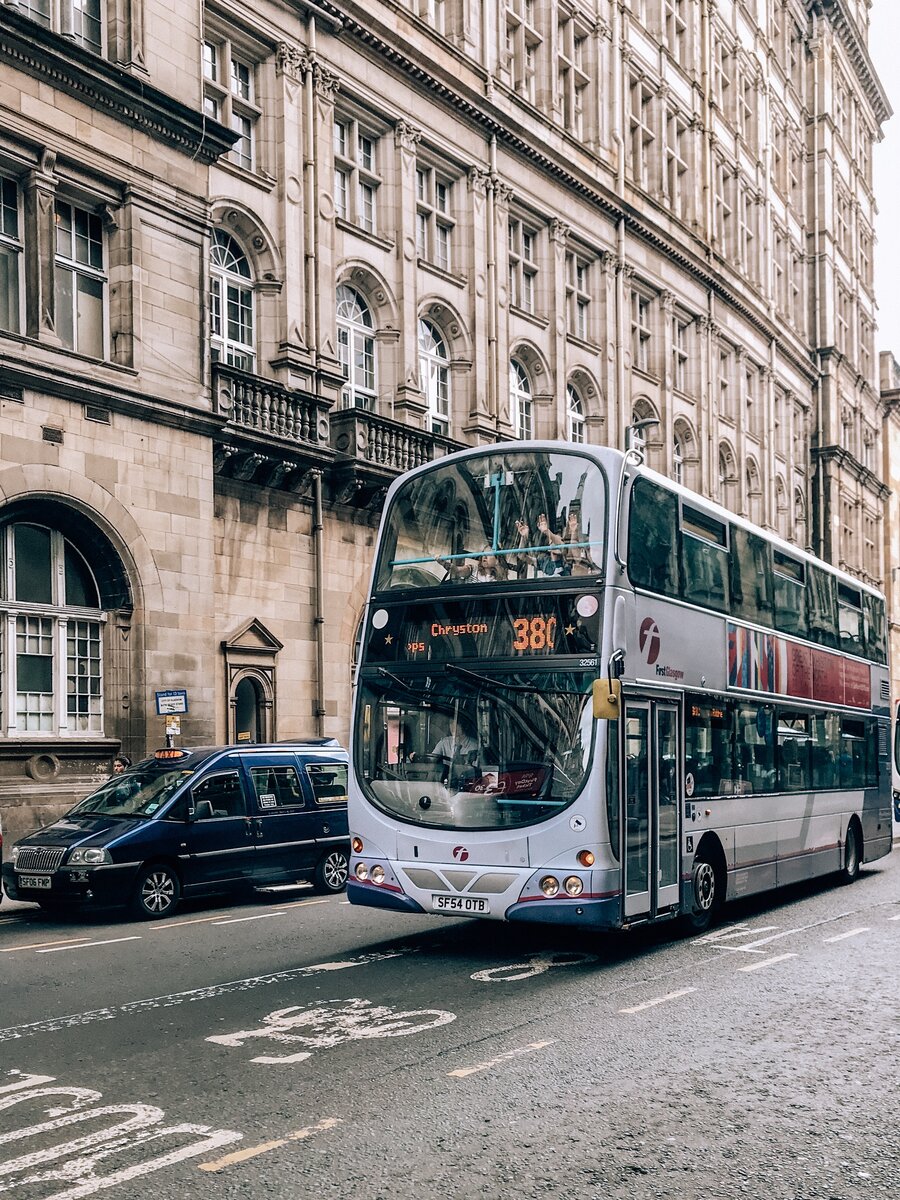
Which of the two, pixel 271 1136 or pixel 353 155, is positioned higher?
pixel 353 155

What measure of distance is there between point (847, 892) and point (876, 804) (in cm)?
313

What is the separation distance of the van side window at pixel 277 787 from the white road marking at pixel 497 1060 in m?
8.84

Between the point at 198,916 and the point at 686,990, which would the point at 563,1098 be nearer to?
the point at 686,990

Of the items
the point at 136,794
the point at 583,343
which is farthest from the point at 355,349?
the point at 136,794

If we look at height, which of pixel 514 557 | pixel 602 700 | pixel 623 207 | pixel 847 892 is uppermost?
pixel 623 207

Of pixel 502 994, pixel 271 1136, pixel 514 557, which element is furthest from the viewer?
pixel 514 557

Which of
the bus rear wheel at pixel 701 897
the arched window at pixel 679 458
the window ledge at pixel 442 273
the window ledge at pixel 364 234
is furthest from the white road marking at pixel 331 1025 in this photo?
the arched window at pixel 679 458

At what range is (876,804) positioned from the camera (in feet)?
67.1

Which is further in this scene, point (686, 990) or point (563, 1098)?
point (686, 990)

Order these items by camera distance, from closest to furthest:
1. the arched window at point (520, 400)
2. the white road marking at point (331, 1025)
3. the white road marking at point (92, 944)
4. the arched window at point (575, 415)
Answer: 1. the white road marking at point (331, 1025)
2. the white road marking at point (92, 944)
3. the arched window at point (520, 400)
4. the arched window at point (575, 415)

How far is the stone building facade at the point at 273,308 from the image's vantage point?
20.7m

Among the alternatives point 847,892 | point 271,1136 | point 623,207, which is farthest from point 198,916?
point 623,207

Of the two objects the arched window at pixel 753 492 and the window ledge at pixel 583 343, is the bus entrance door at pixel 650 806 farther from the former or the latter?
the arched window at pixel 753 492

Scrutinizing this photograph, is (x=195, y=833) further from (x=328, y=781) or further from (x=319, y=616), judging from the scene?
(x=319, y=616)
